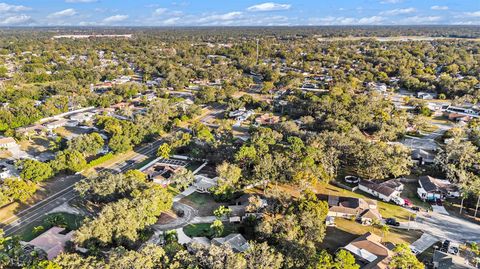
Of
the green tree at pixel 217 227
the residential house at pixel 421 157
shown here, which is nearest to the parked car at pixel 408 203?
the residential house at pixel 421 157

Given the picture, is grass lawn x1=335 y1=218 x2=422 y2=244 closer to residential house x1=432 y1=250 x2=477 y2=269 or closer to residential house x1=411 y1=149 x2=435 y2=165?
residential house x1=432 y1=250 x2=477 y2=269

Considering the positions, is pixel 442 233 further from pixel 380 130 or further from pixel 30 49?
pixel 30 49

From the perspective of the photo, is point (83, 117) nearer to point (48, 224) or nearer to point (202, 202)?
point (48, 224)

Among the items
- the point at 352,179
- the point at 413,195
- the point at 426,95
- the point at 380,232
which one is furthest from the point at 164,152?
the point at 426,95

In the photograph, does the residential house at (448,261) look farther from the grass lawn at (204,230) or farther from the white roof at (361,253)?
the grass lawn at (204,230)

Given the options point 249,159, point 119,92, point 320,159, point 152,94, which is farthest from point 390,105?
point 119,92
